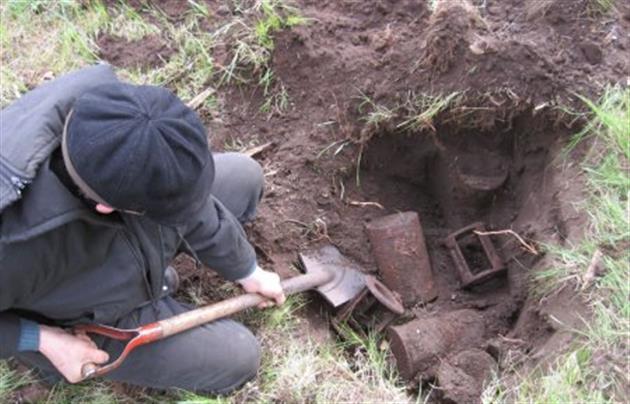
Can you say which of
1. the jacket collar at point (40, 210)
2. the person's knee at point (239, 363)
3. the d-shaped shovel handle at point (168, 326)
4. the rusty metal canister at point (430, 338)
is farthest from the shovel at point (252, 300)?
the jacket collar at point (40, 210)

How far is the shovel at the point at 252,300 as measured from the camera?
2.26m

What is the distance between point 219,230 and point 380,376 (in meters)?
0.77

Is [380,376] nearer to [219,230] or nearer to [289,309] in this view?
[289,309]

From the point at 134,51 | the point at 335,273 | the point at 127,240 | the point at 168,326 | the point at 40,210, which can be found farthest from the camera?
the point at 134,51

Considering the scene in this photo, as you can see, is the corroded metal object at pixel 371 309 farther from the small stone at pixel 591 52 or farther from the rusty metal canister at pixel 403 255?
the small stone at pixel 591 52

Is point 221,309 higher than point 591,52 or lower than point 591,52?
lower

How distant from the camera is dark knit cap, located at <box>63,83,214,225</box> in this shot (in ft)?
5.41

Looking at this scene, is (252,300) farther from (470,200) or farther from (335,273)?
(470,200)

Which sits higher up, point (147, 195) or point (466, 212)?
point (147, 195)

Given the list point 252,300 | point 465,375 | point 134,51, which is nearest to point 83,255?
point 252,300

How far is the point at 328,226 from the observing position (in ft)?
9.64

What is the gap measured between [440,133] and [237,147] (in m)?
0.84

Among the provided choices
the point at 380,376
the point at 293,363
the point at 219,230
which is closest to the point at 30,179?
the point at 219,230

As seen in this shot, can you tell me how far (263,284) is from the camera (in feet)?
8.23
